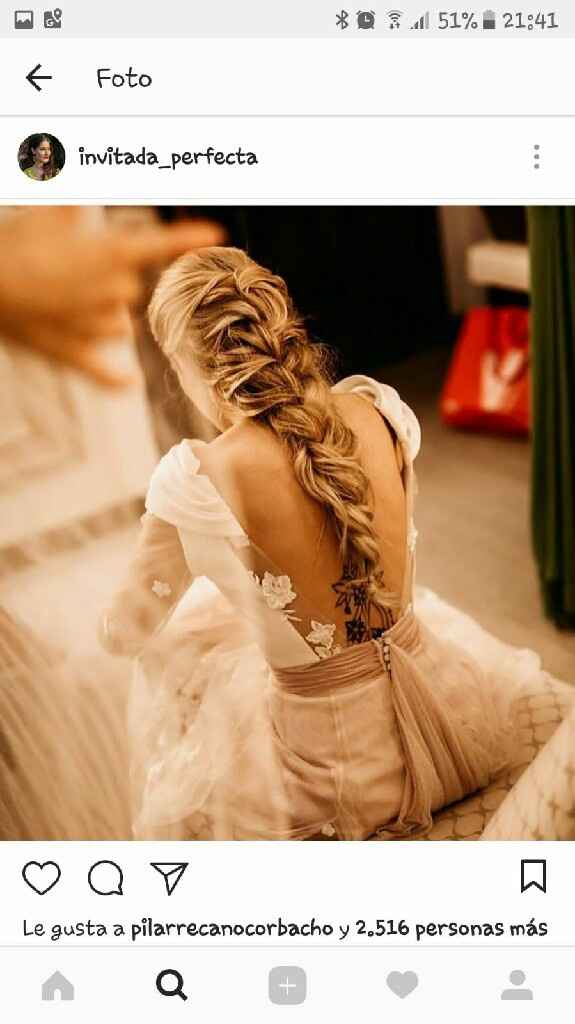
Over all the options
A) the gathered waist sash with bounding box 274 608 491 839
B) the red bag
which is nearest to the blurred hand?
the gathered waist sash with bounding box 274 608 491 839

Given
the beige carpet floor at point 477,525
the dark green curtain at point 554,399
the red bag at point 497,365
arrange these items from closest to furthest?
the beige carpet floor at point 477,525
the dark green curtain at point 554,399
the red bag at point 497,365

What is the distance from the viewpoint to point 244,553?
0.73 meters

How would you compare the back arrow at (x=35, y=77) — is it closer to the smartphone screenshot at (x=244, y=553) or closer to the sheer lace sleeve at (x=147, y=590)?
the smartphone screenshot at (x=244, y=553)

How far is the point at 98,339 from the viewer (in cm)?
68

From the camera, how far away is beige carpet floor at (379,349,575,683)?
0.90m
